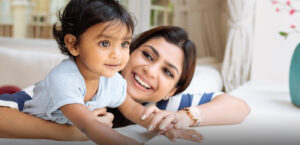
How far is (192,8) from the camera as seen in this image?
2539 mm

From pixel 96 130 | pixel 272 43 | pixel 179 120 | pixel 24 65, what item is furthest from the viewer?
pixel 24 65

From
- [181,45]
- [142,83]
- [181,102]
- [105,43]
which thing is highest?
[105,43]

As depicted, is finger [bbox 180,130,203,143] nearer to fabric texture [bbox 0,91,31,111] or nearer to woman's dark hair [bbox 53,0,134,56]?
woman's dark hair [bbox 53,0,134,56]

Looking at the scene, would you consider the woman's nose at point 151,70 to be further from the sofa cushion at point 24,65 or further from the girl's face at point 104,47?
the sofa cushion at point 24,65

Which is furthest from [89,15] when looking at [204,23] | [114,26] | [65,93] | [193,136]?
[204,23]

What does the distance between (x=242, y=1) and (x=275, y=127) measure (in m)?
1.16

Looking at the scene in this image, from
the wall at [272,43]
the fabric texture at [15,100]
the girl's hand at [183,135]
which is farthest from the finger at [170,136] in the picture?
the wall at [272,43]

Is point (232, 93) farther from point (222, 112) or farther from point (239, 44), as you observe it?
point (222, 112)

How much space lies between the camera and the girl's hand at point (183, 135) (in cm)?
79

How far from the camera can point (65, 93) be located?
696mm

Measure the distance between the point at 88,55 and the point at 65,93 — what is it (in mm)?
101

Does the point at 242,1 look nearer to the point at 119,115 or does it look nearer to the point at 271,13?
the point at 271,13

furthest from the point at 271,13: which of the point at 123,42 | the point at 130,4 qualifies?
the point at 123,42

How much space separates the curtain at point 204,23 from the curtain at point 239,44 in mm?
485
